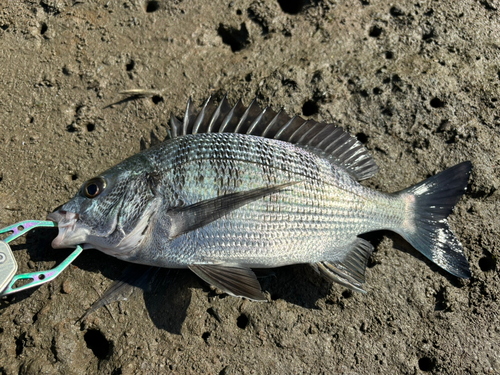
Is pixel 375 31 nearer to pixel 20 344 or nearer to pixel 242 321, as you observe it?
pixel 242 321

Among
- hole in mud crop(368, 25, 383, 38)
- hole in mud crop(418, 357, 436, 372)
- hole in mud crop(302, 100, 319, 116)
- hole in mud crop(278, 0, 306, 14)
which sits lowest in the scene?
hole in mud crop(418, 357, 436, 372)

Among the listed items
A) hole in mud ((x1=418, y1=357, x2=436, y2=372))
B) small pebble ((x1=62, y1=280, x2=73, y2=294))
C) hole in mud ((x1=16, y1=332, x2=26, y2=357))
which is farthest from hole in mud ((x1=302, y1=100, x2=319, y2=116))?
hole in mud ((x1=16, y1=332, x2=26, y2=357))

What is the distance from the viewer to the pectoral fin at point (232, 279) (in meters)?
2.22

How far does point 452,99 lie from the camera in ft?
9.78

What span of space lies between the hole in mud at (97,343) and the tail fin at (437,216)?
2.34 m

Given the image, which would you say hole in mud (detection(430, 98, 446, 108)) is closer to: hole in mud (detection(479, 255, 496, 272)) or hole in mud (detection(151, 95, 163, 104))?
hole in mud (detection(479, 255, 496, 272))

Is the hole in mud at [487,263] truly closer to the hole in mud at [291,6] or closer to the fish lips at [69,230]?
the hole in mud at [291,6]

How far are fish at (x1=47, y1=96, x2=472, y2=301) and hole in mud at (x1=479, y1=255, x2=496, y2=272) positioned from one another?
10.6 inches

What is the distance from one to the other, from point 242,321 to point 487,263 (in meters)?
1.98

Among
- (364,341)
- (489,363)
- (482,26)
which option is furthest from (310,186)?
(482,26)

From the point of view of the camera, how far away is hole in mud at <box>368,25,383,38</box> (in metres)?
3.23

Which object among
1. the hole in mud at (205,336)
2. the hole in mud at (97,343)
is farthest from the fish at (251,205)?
the hole in mud at (97,343)

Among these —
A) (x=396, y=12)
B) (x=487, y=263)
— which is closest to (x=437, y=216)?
(x=487, y=263)

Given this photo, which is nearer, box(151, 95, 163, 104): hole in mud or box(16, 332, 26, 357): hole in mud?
box(16, 332, 26, 357): hole in mud
